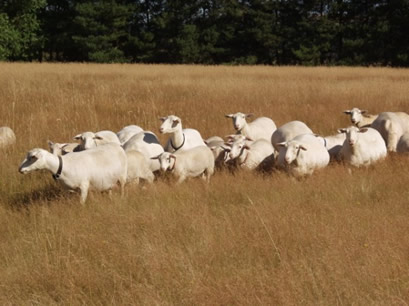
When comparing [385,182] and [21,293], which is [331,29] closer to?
[385,182]

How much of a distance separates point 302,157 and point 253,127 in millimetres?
2424

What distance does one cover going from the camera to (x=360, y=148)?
328 inches

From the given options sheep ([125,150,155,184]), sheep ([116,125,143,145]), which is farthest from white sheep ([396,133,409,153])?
Result: sheep ([116,125,143,145])

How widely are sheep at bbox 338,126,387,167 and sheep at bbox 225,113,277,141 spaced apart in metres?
1.82

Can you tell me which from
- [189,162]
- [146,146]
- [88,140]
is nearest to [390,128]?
[189,162]

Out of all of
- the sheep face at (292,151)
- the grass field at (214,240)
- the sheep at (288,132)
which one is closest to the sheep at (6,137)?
the grass field at (214,240)

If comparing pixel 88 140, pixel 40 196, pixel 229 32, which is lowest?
pixel 40 196

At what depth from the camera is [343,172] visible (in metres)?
7.56

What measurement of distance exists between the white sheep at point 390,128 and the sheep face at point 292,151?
276 centimetres

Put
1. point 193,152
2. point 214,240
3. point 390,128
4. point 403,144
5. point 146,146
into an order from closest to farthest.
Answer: point 214,240 < point 193,152 < point 146,146 < point 403,144 < point 390,128

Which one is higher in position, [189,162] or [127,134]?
[127,134]

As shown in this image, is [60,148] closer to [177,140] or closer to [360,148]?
[177,140]

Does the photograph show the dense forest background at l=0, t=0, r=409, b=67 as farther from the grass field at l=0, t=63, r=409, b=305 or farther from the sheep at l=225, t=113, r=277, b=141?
the grass field at l=0, t=63, r=409, b=305

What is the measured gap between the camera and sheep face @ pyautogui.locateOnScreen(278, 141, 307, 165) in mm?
7445
